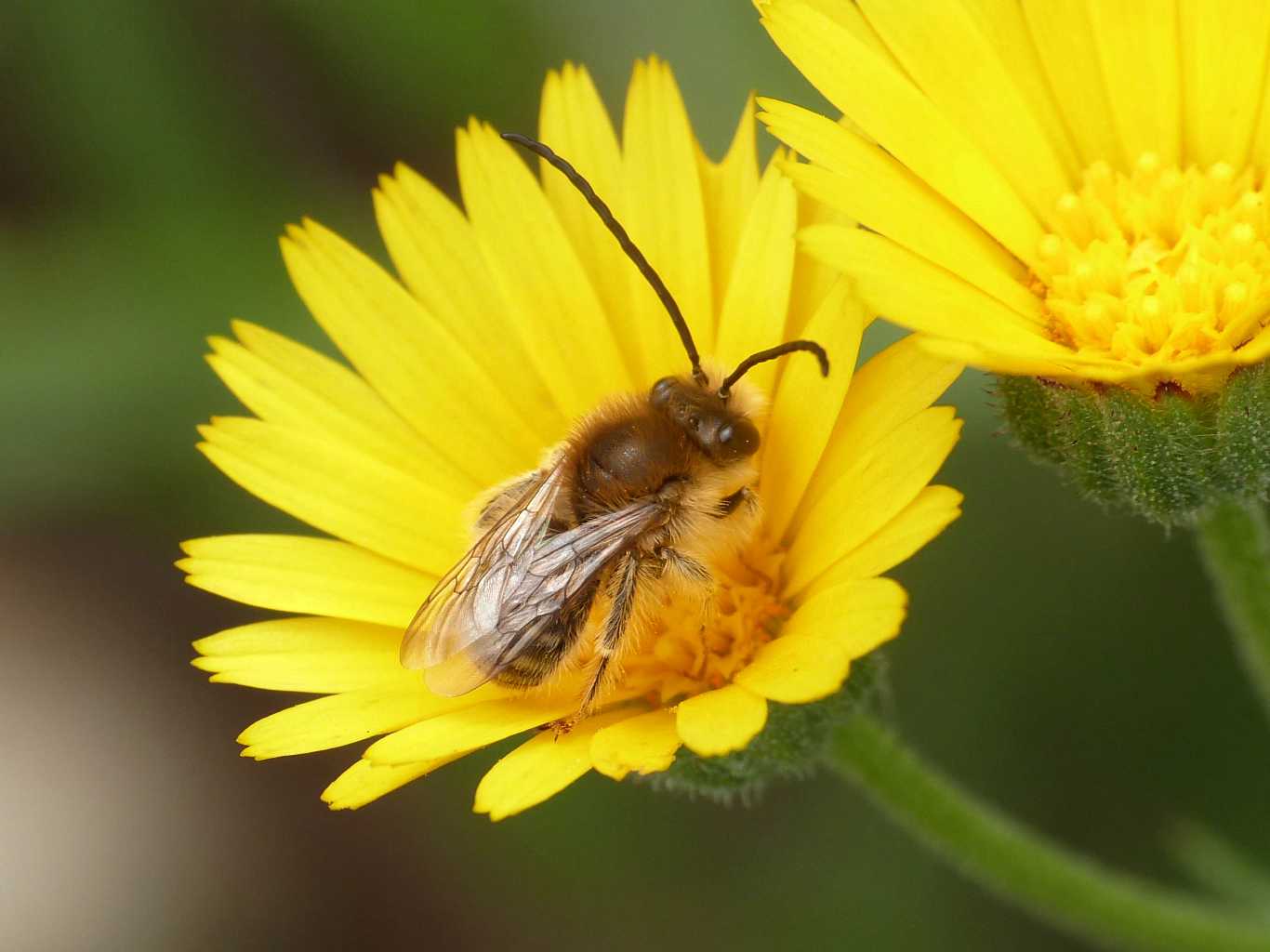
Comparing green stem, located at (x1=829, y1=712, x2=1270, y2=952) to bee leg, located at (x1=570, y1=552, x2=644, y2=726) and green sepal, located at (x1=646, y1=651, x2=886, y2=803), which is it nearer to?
green sepal, located at (x1=646, y1=651, x2=886, y2=803)

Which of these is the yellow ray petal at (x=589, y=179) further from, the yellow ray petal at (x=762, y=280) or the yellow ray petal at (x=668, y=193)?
the yellow ray petal at (x=762, y=280)

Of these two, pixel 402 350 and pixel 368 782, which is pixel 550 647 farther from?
pixel 402 350

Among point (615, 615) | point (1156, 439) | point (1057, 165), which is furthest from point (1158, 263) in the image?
point (615, 615)

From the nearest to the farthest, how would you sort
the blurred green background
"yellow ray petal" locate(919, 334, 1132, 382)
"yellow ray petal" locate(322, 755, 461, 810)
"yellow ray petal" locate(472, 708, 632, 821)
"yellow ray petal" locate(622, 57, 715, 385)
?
"yellow ray petal" locate(919, 334, 1132, 382)
"yellow ray petal" locate(472, 708, 632, 821)
"yellow ray petal" locate(322, 755, 461, 810)
"yellow ray petal" locate(622, 57, 715, 385)
the blurred green background

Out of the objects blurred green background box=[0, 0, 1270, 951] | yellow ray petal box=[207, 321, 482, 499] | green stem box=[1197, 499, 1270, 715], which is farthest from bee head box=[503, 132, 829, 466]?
blurred green background box=[0, 0, 1270, 951]

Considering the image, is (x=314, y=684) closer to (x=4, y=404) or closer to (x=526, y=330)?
(x=526, y=330)

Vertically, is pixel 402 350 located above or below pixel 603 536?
above
